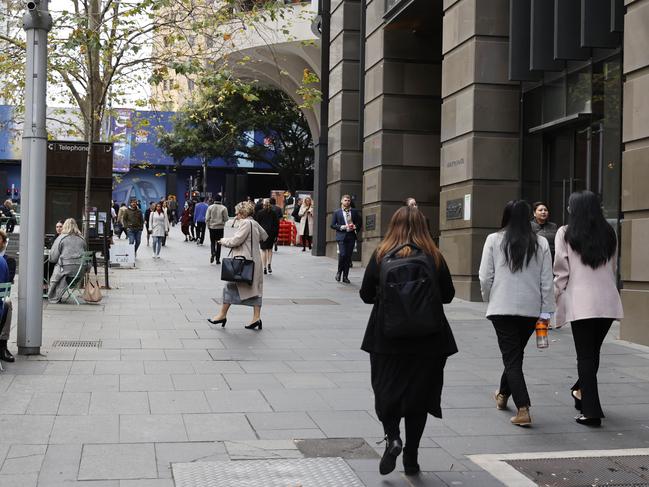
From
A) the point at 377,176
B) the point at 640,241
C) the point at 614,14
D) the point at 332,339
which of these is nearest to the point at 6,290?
the point at 332,339

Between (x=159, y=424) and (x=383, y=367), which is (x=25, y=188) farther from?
(x=383, y=367)

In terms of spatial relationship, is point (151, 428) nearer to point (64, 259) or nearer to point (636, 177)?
point (636, 177)

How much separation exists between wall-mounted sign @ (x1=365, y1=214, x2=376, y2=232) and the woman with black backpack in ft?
53.1

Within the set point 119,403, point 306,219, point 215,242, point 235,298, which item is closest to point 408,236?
point 119,403

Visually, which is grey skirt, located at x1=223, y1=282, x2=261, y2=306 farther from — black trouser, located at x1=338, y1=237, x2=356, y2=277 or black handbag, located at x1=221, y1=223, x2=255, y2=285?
black trouser, located at x1=338, y1=237, x2=356, y2=277

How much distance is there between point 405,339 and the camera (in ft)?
16.9

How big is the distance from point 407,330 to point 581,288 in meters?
2.27

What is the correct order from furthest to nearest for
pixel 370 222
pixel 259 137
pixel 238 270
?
pixel 259 137 < pixel 370 222 < pixel 238 270

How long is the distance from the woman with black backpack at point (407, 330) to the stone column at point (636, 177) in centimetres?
597

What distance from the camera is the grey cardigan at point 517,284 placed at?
6.61 metres

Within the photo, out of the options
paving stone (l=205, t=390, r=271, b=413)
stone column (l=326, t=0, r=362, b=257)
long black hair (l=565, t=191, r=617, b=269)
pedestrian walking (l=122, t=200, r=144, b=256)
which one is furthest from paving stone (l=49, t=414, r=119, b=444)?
stone column (l=326, t=0, r=362, b=257)

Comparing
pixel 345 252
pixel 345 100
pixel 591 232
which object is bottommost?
pixel 345 252

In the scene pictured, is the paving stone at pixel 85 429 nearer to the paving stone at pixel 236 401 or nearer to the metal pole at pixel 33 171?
the paving stone at pixel 236 401

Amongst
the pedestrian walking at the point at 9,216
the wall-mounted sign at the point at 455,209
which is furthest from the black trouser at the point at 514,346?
→ the pedestrian walking at the point at 9,216
